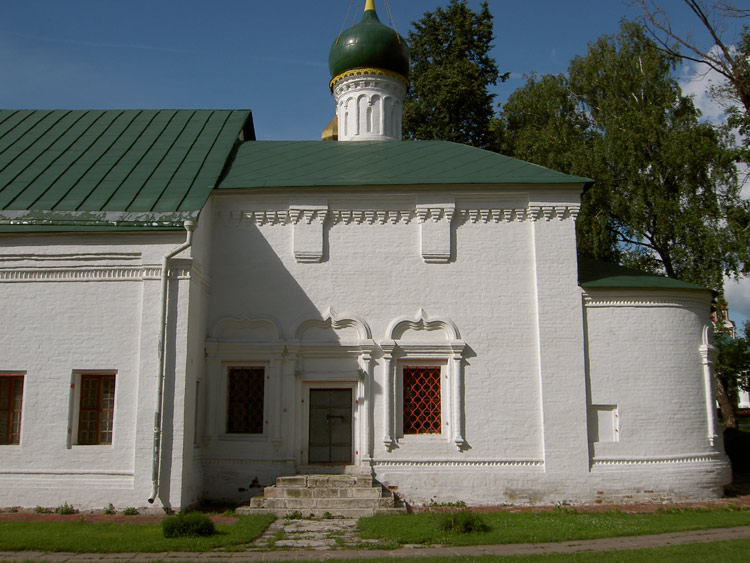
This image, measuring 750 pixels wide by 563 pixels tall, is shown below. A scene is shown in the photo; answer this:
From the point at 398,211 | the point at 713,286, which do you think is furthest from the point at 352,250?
the point at 713,286

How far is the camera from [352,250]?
11719 millimetres

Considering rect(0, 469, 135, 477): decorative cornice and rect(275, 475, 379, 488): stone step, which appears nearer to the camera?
rect(0, 469, 135, 477): decorative cornice

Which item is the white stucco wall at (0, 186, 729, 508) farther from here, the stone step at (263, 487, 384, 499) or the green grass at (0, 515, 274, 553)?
the green grass at (0, 515, 274, 553)

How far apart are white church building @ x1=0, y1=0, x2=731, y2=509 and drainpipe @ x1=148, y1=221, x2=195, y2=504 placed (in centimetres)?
4

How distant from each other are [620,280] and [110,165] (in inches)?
373

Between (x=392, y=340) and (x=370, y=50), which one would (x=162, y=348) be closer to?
(x=392, y=340)

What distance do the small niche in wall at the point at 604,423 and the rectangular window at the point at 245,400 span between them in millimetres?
5695

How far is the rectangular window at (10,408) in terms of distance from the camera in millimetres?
10078

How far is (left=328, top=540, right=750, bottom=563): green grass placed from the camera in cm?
664

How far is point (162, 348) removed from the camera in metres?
9.91

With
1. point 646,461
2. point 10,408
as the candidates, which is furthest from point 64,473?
point 646,461

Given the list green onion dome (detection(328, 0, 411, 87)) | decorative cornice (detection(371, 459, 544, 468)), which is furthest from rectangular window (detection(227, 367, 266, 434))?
green onion dome (detection(328, 0, 411, 87))

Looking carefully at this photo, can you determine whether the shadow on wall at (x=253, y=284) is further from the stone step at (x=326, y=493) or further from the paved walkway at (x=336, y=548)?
the paved walkway at (x=336, y=548)

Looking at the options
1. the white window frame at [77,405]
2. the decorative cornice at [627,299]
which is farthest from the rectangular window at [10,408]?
the decorative cornice at [627,299]
